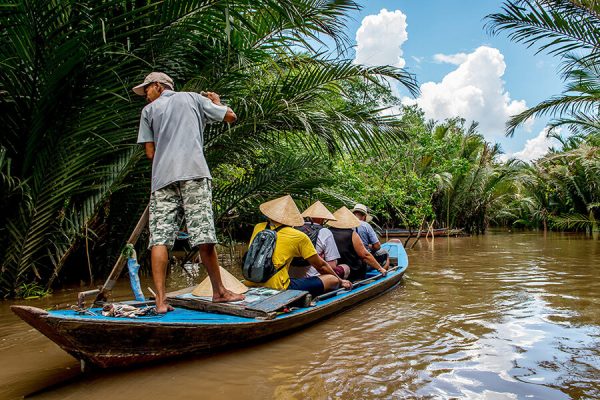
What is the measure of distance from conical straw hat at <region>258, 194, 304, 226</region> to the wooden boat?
0.70m

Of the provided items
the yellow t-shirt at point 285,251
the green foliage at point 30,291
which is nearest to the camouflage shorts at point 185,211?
the yellow t-shirt at point 285,251

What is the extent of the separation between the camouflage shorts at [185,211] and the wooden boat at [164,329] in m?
0.60

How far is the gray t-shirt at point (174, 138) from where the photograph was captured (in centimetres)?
365

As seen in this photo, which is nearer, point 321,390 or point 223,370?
point 321,390

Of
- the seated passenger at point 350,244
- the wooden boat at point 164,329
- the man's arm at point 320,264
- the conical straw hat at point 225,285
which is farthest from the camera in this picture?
the seated passenger at point 350,244

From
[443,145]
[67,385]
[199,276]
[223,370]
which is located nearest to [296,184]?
[199,276]

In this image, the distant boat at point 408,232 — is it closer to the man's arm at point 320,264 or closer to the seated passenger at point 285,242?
the man's arm at point 320,264

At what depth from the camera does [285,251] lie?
467 centimetres

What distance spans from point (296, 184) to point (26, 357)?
15.9 ft

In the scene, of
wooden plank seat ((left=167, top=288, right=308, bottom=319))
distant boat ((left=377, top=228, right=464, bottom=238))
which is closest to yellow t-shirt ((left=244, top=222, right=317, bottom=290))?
wooden plank seat ((left=167, top=288, right=308, bottom=319))

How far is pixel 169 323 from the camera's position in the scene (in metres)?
3.33

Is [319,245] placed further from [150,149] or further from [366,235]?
[150,149]

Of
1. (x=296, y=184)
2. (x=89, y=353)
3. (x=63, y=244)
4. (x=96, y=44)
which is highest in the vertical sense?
(x=96, y=44)

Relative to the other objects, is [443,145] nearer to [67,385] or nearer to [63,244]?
[63,244]
